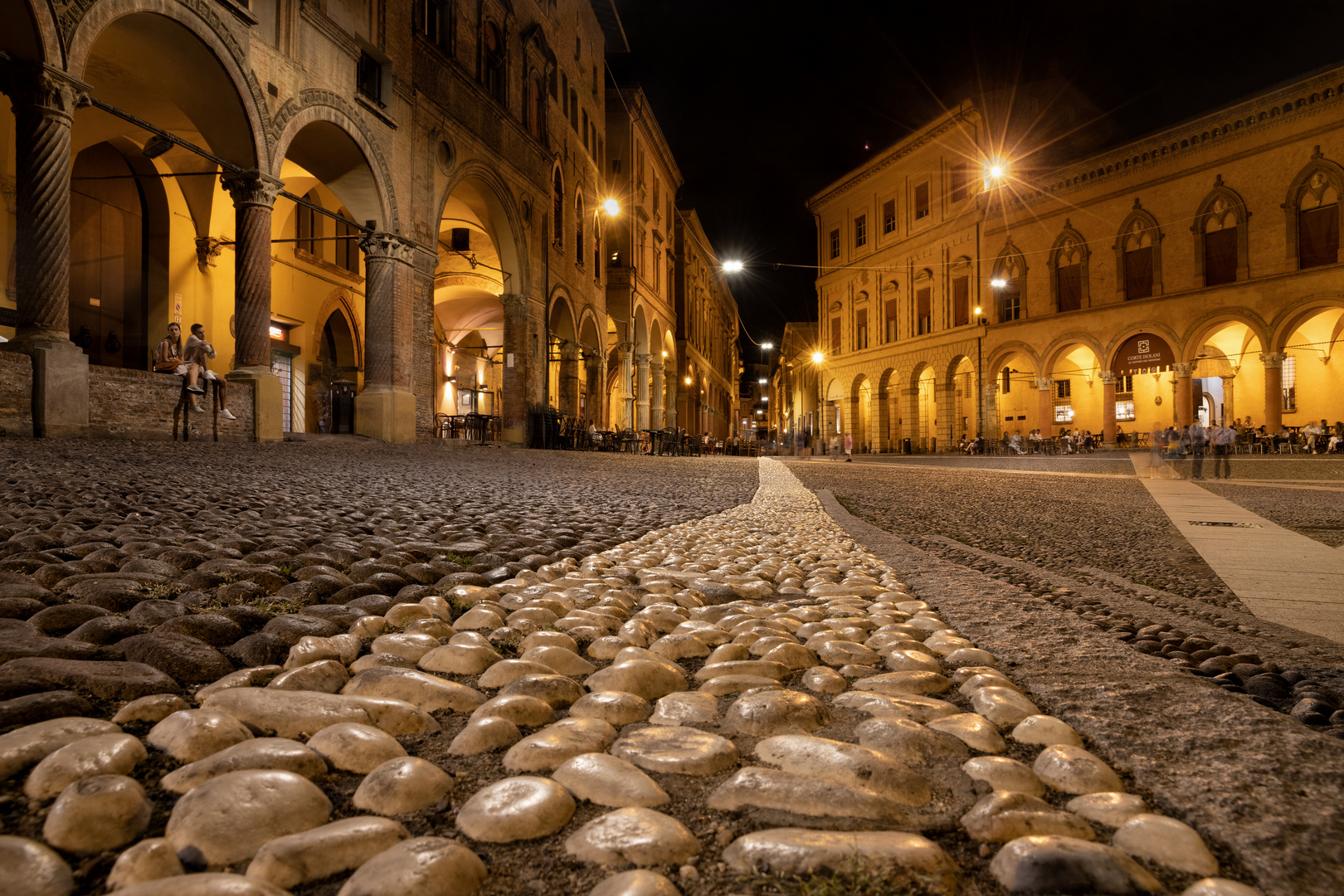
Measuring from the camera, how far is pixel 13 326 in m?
10.6

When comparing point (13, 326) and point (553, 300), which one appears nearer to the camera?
point (13, 326)

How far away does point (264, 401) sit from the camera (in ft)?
36.0

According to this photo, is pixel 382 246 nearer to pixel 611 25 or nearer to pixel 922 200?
pixel 611 25

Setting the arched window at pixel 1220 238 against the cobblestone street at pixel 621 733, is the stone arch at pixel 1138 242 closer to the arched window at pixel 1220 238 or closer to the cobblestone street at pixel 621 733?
the arched window at pixel 1220 238

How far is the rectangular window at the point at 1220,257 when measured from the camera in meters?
23.2

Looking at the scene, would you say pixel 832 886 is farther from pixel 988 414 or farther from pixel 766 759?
pixel 988 414

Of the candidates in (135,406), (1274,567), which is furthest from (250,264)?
(1274,567)

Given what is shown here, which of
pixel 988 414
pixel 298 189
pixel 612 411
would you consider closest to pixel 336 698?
Result: pixel 298 189

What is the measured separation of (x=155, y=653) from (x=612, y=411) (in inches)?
1307

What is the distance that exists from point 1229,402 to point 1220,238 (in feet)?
23.8

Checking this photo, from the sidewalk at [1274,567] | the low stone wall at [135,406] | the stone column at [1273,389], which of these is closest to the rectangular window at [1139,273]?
the stone column at [1273,389]

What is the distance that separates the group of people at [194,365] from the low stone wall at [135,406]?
159 millimetres

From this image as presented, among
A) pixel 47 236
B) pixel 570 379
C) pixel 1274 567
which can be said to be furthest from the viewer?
pixel 570 379

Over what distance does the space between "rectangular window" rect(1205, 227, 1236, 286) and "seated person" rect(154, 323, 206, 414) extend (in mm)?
28849
